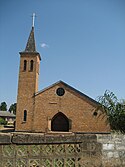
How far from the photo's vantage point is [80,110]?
99.6 feet

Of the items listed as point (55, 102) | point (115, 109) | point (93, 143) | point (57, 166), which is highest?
point (55, 102)

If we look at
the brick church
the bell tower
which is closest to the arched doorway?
the brick church

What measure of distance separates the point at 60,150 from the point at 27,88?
27472 mm

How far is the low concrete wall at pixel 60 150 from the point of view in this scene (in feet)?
14.6

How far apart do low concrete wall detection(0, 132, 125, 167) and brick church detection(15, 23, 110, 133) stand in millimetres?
24622

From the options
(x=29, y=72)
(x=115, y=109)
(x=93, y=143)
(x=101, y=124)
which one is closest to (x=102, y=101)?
(x=115, y=109)

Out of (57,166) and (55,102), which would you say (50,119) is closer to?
(55,102)

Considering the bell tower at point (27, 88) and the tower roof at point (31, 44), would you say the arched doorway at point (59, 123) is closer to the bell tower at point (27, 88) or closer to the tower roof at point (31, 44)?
the bell tower at point (27, 88)

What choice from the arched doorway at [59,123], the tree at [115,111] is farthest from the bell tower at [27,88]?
the tree at [115,111]

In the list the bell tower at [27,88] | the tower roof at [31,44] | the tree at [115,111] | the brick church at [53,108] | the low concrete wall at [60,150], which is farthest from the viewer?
the tower roof at [31,44]

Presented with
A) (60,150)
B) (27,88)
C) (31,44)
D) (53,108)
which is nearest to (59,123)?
(53,108)

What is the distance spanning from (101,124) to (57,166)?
25872 millimetres

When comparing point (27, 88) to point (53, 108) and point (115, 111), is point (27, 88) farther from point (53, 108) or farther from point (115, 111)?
point (115, 111)

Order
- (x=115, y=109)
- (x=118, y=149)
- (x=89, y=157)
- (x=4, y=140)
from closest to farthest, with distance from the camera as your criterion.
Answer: (x=4, y=140) < (x=89, y=157) < (x=118, y=149) < (x=115, y=109)
